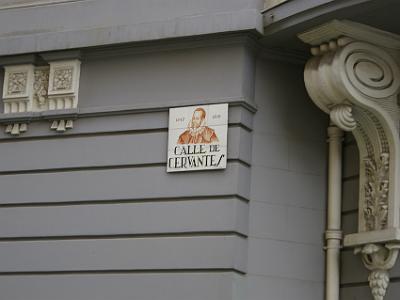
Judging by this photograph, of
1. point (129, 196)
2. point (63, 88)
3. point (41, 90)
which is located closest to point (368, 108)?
point (129, 196)

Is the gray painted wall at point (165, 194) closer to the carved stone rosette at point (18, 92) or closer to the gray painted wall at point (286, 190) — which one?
the gray painted wall at point (286, 190)

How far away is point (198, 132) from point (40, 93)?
1.88 metres

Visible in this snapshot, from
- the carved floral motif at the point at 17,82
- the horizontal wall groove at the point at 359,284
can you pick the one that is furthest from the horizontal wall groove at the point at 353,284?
the carved floral motif at the point at 17,82

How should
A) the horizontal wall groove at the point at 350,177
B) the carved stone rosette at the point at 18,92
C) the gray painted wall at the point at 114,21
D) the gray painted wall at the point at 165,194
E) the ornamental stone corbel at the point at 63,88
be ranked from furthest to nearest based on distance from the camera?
the carved stone rosette at the point at 18,92 → the ornamental stone corbel at the point at 63,88 → the horizontal wall groove at the point at 350,177 → the gray painted wall at the point at 114,21 → the gray painted wall at the point at 165,194

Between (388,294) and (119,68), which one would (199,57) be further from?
(388,294)

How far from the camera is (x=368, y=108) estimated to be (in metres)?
9.31

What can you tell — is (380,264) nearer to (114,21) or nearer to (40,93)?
(114,21)

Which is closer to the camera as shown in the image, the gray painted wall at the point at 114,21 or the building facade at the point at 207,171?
the building facade at the point at 207,171

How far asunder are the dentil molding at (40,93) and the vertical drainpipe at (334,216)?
103 inches

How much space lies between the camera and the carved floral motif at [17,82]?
10.5m

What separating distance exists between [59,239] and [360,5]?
3.68 meters

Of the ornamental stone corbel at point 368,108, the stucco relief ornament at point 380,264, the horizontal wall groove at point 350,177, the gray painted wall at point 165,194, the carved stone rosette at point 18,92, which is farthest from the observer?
the carved stone rosette at point 18,92

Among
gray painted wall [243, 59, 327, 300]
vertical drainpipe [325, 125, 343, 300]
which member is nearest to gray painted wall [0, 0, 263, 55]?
gray painted wall [243, 59, 327, 300]

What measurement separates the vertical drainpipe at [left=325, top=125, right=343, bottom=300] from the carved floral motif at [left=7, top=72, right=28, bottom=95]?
3.19 meters
